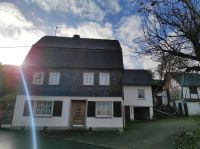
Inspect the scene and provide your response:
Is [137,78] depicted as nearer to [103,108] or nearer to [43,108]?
[103,108]

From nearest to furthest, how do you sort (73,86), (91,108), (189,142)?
(189,142), (91,108), (73,86)

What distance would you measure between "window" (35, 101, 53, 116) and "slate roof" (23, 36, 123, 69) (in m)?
3.92

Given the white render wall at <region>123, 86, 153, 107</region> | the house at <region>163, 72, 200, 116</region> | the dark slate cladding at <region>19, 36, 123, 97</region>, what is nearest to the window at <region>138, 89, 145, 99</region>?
the white render wall at <region>123, 86, 153, 107</region>

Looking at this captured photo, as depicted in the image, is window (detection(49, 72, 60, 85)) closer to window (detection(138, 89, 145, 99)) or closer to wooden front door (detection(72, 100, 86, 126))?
wooden front door (detection(72, 100, 86, 126))

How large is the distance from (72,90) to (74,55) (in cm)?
420

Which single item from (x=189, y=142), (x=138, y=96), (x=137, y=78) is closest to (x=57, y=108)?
(x=189, y=142)

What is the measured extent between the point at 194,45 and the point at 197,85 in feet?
99.5

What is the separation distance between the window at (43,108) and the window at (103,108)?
15.0ft

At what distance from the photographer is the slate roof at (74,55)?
19.7 metres

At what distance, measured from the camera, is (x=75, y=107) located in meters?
18.7

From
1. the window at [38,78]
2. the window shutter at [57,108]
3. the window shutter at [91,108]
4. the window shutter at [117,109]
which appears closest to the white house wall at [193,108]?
the window shutter at [117,109]

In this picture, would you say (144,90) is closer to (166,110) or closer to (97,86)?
(166,110)

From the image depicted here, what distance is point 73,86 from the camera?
744 inches

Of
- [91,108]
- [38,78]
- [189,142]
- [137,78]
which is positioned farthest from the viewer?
[137,78]
